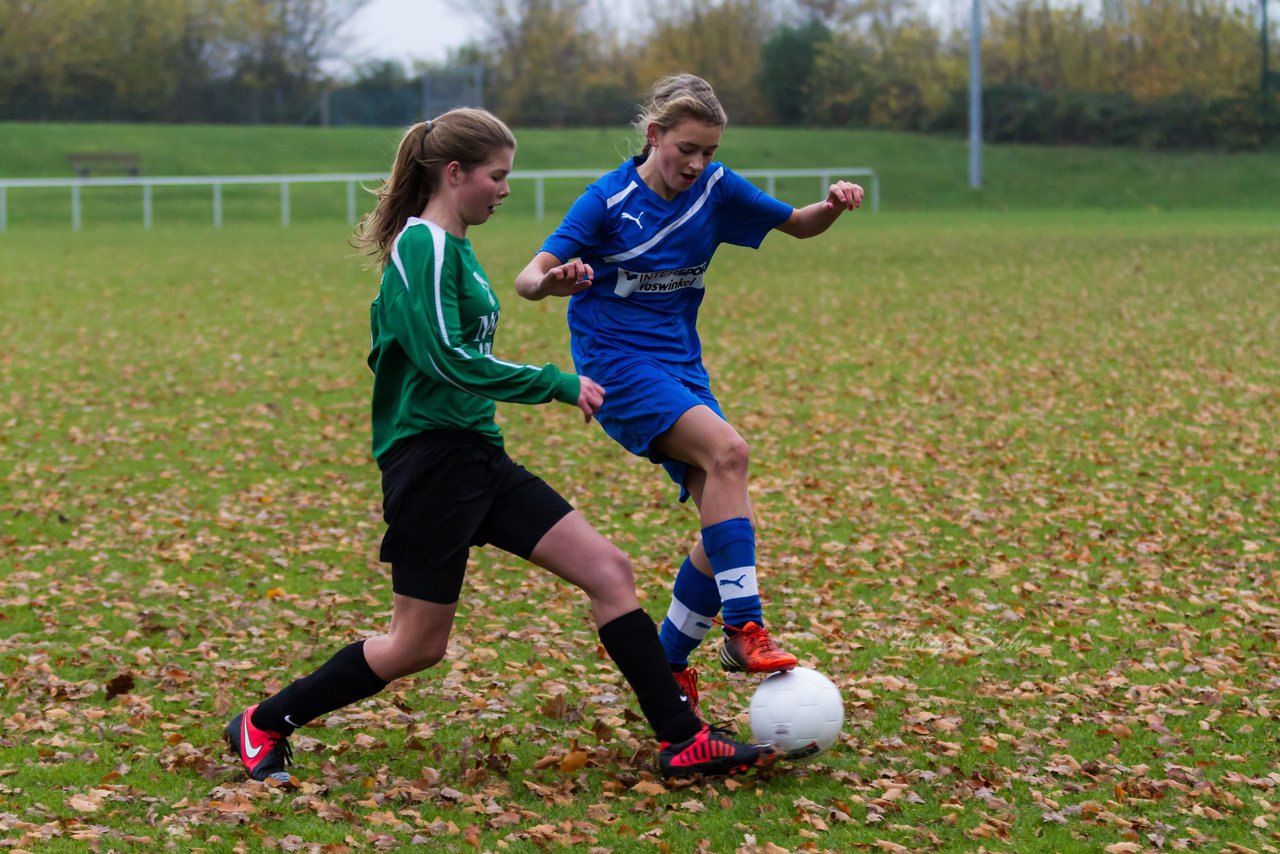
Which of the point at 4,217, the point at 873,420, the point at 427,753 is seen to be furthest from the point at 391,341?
the point at 4,217

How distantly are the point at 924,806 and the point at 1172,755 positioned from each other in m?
0.96

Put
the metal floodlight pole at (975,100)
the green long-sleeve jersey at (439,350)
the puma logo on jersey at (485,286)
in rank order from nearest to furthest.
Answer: the green long-sleeve jersey at (439,350) < the puma logo on jersey at (485,286) < the metal floodlight pole at (975,100)

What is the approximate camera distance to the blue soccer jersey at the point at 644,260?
490 cm

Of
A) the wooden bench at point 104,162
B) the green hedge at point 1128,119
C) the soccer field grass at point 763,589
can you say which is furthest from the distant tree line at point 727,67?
the soccer field grass at point 763,589

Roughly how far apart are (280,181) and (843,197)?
3668 cm

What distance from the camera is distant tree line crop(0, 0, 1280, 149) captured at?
50.8 meters

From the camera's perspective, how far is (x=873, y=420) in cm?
1162

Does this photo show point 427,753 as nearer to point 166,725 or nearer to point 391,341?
point 166,725

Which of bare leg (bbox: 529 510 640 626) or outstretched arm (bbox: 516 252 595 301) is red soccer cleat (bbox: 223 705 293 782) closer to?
bare leg (bbox: 529 510 640 626)

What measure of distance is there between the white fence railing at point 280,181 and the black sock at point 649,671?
29170 mm

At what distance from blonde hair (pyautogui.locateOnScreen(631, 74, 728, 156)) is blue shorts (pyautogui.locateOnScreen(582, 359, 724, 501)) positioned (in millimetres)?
796

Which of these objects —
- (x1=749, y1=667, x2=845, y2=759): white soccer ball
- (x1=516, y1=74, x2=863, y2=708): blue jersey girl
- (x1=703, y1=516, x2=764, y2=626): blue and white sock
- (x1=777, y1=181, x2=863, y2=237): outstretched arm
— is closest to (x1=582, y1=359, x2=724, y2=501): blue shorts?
(x1=516, y1=74, x2=863, y2=708): blue jersey girl

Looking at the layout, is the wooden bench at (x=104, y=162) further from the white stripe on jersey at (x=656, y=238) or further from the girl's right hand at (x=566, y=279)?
the girl's right hand at (x=566, y=279)

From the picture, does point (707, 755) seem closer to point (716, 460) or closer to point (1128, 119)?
point (716, 460)
